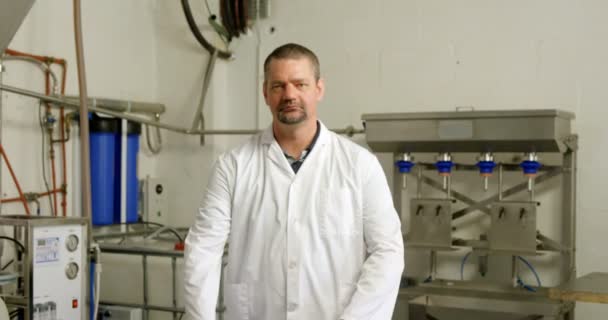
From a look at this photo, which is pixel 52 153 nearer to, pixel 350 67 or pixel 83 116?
pixel 83 116

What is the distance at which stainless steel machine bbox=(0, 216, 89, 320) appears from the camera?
2.61 m

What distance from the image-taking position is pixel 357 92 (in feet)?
12.0

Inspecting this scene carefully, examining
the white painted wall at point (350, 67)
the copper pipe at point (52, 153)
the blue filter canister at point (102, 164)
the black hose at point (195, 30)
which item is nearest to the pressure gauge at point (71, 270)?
the white painted wall at point (350, 67)

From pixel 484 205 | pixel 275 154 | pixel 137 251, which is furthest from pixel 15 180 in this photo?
pixel 484 205

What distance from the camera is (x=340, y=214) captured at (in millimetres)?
1869

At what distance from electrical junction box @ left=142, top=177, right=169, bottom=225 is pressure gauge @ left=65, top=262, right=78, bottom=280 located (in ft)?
3.78

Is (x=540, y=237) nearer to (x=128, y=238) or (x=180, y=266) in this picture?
(x=180, y=266)

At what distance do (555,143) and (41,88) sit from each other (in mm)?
2204

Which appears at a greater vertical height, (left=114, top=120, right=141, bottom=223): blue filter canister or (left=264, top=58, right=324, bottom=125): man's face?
(left=264, top=58, right=324, bottom=125): man's face

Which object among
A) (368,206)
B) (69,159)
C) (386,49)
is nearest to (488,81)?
(386,49)

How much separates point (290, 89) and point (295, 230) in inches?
13.6

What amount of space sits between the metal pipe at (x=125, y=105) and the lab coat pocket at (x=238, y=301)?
5.86 ft

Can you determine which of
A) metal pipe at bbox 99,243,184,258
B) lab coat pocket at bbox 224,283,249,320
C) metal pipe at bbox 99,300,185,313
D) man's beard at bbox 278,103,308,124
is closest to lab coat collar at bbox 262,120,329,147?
man's beard at bbox 278,103,308,124

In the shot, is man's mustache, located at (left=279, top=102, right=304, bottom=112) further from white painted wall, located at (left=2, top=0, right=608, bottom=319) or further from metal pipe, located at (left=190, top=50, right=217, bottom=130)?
metal pipe, located at (left=190, top=50, right=217, bottom=130)
